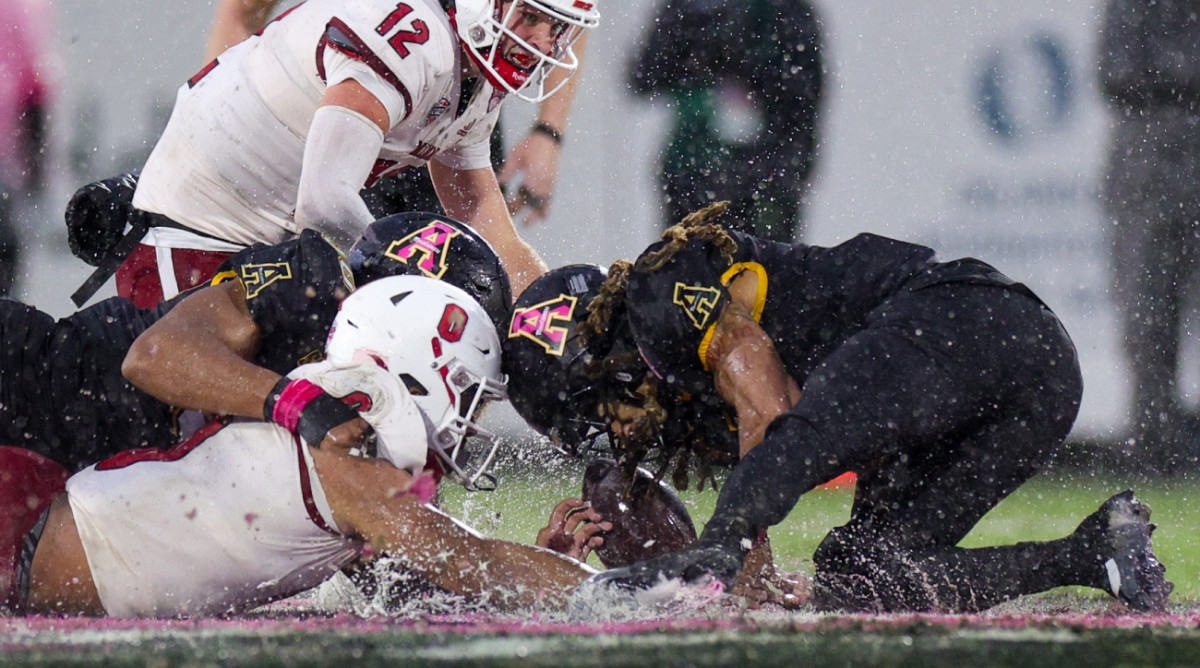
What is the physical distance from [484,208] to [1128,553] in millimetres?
1867

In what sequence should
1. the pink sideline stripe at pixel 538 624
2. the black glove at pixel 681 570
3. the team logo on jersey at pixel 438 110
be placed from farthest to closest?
the team logo on jersey at pixel 438 110, the black glove at pixel 681 570, the pink sideline stripe at pixel 538 624

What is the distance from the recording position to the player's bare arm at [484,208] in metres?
3.48

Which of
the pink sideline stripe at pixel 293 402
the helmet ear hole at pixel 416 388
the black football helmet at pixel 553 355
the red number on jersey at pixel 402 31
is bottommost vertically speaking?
the pink sideline stripe at pixel 293 402

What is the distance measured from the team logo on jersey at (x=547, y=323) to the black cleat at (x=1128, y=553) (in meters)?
1.00

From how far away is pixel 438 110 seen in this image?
301 cm

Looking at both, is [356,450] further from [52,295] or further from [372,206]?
[52,295]

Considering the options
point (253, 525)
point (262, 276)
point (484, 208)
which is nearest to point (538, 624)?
point (253, 525)

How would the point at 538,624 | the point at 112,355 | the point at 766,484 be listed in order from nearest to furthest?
the point at 538,624 → the point at 766,484 → the point at 112,355

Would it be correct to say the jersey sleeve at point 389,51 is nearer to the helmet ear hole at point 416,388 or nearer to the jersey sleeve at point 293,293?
the jersey sleeve at point 293,293

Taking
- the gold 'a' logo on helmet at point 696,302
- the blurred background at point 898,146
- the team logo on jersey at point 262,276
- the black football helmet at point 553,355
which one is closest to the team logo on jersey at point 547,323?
the black football helmet at point 553,355

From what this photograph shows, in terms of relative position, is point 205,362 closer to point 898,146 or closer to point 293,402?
point 293,402

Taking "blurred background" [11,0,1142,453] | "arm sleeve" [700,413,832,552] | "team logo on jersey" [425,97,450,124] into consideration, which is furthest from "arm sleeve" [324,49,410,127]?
"blurred background" [11,0,1142,453]

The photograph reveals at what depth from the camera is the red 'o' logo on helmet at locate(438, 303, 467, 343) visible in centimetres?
222

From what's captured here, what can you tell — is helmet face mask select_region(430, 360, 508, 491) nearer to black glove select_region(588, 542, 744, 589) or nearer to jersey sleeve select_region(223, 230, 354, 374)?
jersey sleeve select_region(223, 230, 354, 374)
